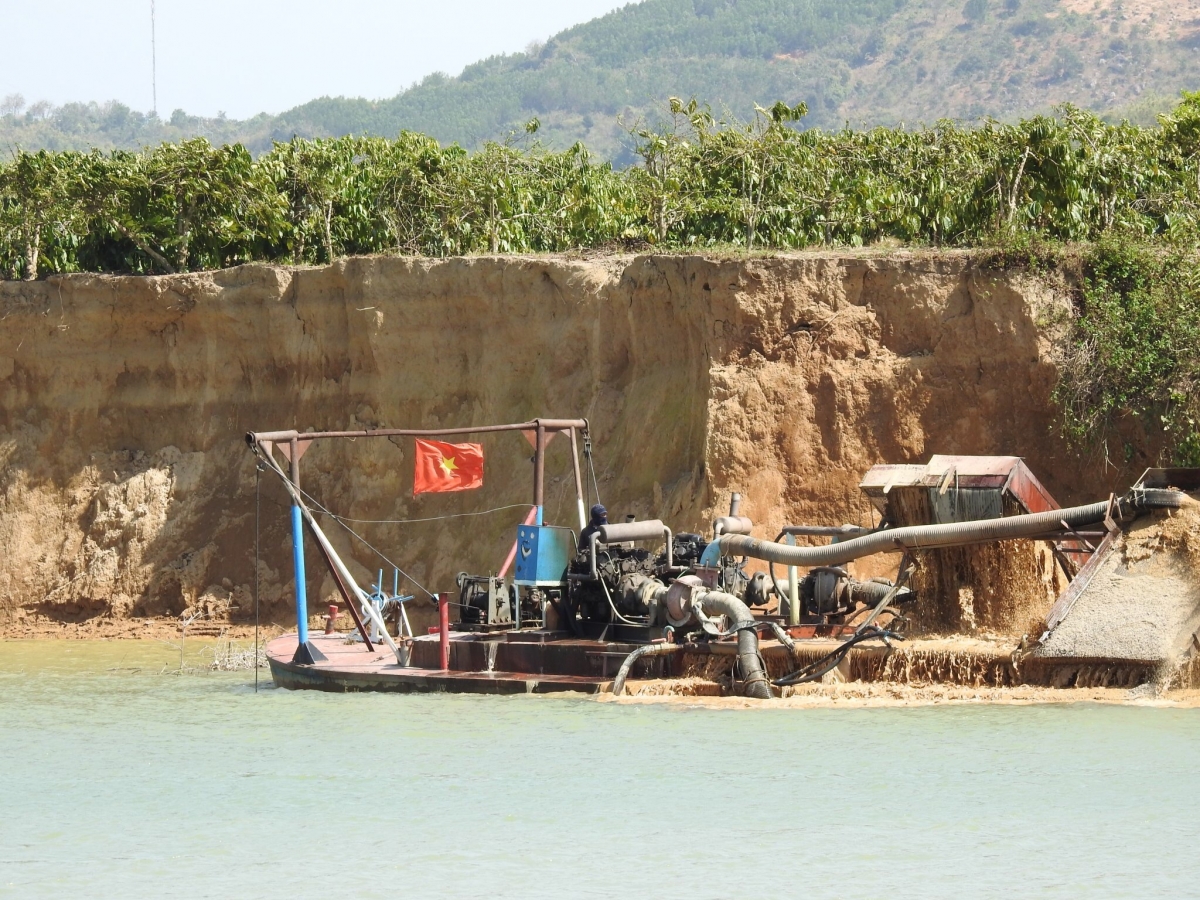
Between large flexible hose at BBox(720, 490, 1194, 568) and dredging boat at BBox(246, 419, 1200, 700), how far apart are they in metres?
0.02

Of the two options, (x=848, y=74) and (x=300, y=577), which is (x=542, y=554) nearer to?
(x=300, y=577)

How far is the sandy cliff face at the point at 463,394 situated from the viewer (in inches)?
1065

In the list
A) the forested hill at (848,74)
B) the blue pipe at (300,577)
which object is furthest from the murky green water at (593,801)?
the forested hill at (848,74)

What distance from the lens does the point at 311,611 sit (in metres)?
31.7

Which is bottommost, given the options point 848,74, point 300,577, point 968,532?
point 300,577

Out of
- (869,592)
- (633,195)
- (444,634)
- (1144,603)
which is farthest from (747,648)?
(633,195)

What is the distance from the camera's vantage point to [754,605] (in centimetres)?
2106

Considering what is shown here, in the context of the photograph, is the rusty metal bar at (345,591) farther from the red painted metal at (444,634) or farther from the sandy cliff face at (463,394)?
the sandy cliff face at (463,394)

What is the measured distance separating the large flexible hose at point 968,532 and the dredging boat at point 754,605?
0.07 ft

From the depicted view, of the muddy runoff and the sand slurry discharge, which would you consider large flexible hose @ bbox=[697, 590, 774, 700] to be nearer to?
the sand slurry discharge

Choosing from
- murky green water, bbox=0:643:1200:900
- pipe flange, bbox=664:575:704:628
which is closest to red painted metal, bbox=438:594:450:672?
murky green water, bbox=0:643:1200:900

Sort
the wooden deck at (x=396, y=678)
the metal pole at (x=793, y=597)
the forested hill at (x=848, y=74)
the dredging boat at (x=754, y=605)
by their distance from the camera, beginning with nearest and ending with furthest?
the dredging boat at (x=754, y=605)
the wooden deck at (x=396, y=678)
the metal pole at (x=793, y=597)
the forested hill at (x=848, y=74)

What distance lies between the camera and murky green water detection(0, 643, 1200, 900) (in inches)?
464

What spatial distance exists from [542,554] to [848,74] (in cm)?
15944
